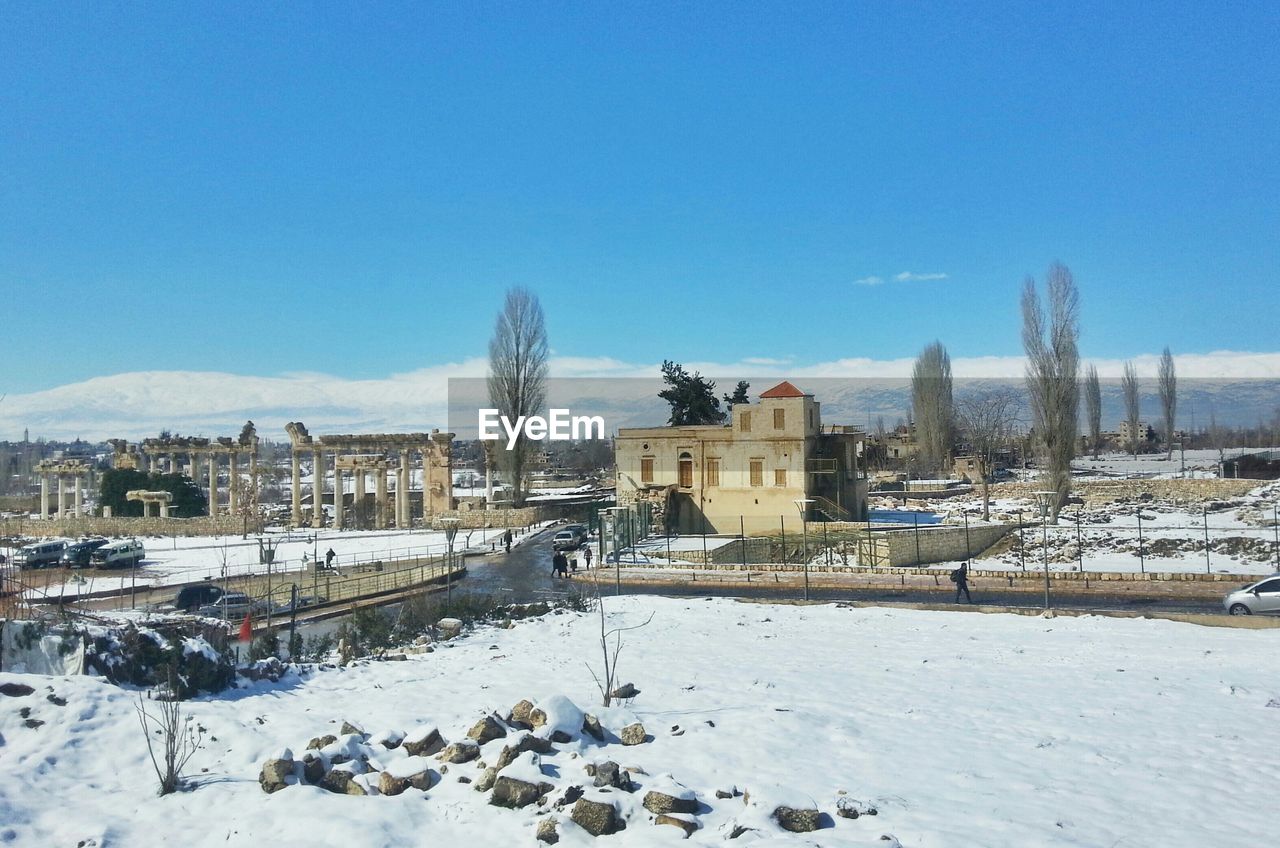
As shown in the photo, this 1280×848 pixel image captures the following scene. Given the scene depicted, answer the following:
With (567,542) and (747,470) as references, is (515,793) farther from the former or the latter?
(747,470)

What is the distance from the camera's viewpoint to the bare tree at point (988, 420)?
76675mm

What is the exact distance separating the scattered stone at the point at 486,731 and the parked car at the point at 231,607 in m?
14.3

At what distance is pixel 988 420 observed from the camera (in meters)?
82.6

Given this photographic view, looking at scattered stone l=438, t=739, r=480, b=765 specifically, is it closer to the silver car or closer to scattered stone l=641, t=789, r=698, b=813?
scattered stone l=641, t=789, r=698, b=813

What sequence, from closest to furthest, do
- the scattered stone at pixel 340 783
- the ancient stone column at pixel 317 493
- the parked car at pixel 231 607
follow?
1. the scattered stone at pixel 340 783
2. the parked car at pixel 231 607
3. the ancient stone column at pixel 317 493

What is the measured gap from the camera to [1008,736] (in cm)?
1126

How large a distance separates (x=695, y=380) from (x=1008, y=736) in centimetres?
4752

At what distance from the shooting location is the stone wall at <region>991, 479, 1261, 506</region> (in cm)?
5066

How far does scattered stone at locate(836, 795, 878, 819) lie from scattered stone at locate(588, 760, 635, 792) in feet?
6.57

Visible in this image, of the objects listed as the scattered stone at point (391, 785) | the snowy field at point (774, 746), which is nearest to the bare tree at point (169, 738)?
the snowy field at point (774, 746)

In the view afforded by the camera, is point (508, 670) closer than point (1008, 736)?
No

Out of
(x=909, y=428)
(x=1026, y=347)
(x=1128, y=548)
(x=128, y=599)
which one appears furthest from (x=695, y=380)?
(x=909, y=428)

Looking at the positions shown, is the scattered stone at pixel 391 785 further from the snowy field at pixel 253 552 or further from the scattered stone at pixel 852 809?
the snowy field at pixel 253 552

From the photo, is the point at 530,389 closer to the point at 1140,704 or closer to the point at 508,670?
the point at 508,670
